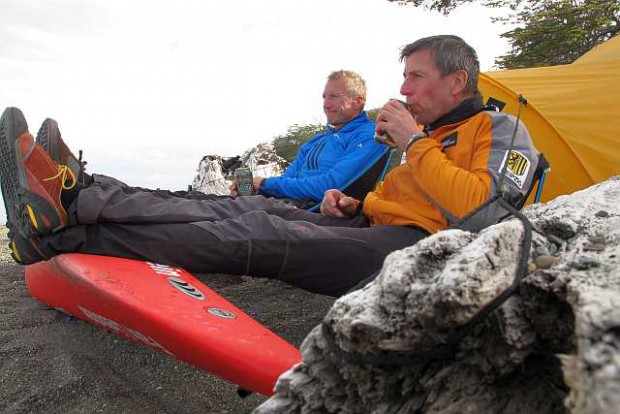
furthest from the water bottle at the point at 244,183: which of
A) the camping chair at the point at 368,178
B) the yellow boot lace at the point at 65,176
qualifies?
the yellow boot lace at the point at 65,176

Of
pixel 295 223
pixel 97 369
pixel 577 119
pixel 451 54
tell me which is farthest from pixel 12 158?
pixel 577 119

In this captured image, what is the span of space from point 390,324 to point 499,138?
1.73 metres

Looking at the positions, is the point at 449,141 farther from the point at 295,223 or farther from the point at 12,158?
the point at 12,158

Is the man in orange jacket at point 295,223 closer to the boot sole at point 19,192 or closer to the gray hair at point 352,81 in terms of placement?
the boot sole at point 19,192

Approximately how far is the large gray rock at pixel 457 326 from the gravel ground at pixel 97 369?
0.98 meters

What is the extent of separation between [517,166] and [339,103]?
6.94 feet

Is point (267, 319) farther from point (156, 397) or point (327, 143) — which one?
point (327, 143)

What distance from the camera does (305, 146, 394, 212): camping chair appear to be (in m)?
3.89

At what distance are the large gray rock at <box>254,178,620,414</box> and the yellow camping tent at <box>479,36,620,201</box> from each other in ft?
9.86

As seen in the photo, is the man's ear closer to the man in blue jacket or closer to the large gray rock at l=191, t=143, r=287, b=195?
the man in blue jacket

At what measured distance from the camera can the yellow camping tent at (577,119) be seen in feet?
12.5

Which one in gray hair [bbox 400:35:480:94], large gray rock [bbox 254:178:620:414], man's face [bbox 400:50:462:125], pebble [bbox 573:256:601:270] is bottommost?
large gray rock [bbox 254:178:620:414]

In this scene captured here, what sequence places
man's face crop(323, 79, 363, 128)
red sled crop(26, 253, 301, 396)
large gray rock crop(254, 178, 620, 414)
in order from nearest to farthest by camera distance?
large gray rock crop(254, 178, 620, 414) < red sled crop(26, 253, 301, 396) < man's face crop(323, 79, 363, 128)

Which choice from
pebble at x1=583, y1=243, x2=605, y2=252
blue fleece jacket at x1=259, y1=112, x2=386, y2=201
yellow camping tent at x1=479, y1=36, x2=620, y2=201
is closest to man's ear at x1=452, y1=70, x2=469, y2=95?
blue fleece jacket at x1=259, y1=112, x2=386, y2=201
